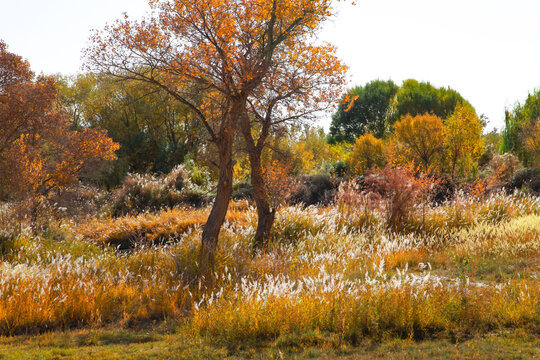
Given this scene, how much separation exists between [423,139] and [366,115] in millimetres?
15744

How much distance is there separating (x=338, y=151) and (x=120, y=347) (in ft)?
93.5

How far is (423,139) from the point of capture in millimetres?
19641

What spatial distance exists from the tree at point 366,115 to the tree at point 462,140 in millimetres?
14979

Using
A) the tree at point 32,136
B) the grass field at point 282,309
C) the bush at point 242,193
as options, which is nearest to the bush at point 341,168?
the bush at point 242,193

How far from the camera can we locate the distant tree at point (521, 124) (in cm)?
2145

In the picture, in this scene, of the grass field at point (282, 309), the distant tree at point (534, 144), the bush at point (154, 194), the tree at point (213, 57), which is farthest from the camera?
the distant tree at point (534, 144)

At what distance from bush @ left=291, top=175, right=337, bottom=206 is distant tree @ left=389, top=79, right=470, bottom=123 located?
674 inches

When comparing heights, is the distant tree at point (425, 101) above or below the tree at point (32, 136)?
above

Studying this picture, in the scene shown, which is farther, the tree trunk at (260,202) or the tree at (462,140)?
the tree at (462,140)

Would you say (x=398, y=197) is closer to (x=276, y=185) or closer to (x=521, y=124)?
(x=276, y=185)

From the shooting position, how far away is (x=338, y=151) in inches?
1243

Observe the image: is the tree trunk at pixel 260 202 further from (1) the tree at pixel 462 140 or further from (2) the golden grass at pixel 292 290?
(1) the tree at pixel 462 140

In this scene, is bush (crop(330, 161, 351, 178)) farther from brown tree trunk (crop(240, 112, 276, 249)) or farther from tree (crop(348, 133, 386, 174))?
brown tree trunk (crop(240, 112, 276, 249))

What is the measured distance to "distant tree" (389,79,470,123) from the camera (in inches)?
1266
